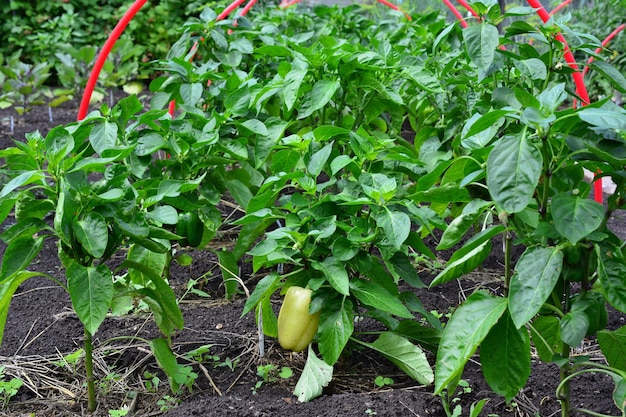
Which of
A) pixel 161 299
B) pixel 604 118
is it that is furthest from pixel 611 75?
pixel 161 299

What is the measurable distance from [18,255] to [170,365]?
0.54 meters

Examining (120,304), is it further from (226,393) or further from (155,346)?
(226,393)

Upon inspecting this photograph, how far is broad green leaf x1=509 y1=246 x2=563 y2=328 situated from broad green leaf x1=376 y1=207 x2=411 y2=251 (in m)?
0.40

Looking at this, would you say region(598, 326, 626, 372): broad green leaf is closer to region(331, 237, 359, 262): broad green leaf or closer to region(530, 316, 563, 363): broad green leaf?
region(530, 316, 563, 363): broad green leaf

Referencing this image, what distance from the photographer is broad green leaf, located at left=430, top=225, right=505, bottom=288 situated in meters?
1.81

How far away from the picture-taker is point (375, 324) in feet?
9.14

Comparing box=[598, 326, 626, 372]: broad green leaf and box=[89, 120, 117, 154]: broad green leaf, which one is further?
box=[89, 120, 117, 154]: broad green leaf

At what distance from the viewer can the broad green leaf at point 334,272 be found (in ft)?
6.84

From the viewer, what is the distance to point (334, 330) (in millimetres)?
2182

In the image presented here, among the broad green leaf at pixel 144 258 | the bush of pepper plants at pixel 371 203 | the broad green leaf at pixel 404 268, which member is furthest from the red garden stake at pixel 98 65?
the broad green leaf at pixel 404 268

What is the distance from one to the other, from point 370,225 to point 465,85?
0.89m

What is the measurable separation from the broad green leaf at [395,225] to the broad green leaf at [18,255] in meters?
0.91

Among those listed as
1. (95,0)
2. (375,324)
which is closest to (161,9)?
(95,0)

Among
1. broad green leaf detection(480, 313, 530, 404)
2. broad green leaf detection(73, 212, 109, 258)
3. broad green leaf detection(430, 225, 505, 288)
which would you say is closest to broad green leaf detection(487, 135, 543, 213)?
broad green leaf detection(430, 225, 505, 288)
